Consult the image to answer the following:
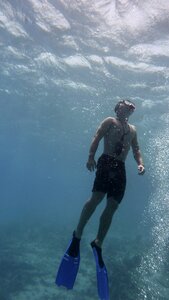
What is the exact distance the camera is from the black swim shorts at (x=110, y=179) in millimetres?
6891

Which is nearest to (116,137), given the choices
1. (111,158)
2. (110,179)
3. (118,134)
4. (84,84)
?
(118,134)

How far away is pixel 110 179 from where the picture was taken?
6.90 metres

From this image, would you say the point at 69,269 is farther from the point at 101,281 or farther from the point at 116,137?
the point at 116,137

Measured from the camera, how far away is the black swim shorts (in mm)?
6891

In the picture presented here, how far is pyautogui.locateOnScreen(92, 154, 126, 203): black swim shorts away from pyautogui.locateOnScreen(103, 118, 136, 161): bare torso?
225mm

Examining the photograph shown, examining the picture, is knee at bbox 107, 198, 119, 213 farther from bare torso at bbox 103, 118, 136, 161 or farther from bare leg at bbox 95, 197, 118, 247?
bare torso at bbox 103, 118, 136, 161

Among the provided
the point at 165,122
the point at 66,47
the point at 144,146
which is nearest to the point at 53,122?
the point at 144,146

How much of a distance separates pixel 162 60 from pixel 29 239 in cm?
1847

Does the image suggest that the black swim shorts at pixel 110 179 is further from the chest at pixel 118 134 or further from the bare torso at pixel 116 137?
the chest at pixel 118 134

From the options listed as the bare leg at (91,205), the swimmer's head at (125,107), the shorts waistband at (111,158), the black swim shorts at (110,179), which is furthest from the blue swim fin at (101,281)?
the swimmer's head at (125,107)

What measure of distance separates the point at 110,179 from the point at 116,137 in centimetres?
100

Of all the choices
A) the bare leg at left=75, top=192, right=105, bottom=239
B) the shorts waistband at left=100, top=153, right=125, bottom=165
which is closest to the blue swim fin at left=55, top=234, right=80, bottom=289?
the bare leg at left=75, top=192, right=105, bottom=239

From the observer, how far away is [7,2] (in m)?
17.3

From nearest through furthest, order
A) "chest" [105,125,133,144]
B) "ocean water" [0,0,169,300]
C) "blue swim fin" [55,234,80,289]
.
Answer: "blue swim fin" [55,234,80,289]
"chest" [105,125,133,144]
"ocean water" [0,0,169,300]
